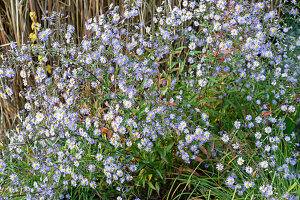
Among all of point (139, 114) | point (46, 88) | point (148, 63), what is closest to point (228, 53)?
point (148, 63)

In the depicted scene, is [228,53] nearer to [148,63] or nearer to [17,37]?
[148,63]

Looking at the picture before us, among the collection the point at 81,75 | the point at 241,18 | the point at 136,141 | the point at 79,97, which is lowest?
the point at 136,141

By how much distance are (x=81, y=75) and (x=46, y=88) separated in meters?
0.43

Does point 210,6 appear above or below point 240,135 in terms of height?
above

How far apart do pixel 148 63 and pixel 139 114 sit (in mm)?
395

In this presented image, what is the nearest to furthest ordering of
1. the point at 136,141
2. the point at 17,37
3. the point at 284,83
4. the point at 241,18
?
the point at 136,141, the point at 241,18, the point at 284,83, the point at 17,37

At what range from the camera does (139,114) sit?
2264 mm

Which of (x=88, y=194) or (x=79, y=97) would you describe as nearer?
(x=79, y=97)

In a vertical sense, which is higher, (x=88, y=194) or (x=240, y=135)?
(x=240, y=135)

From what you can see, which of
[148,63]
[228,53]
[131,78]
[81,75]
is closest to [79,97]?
[81,75]

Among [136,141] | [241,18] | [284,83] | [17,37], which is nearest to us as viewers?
[136,141]

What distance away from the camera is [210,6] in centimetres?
251

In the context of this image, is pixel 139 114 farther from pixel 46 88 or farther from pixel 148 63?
pixel 46 88

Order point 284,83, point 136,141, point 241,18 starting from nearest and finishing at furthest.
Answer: point 136,141
point 241,18
point 284,83
